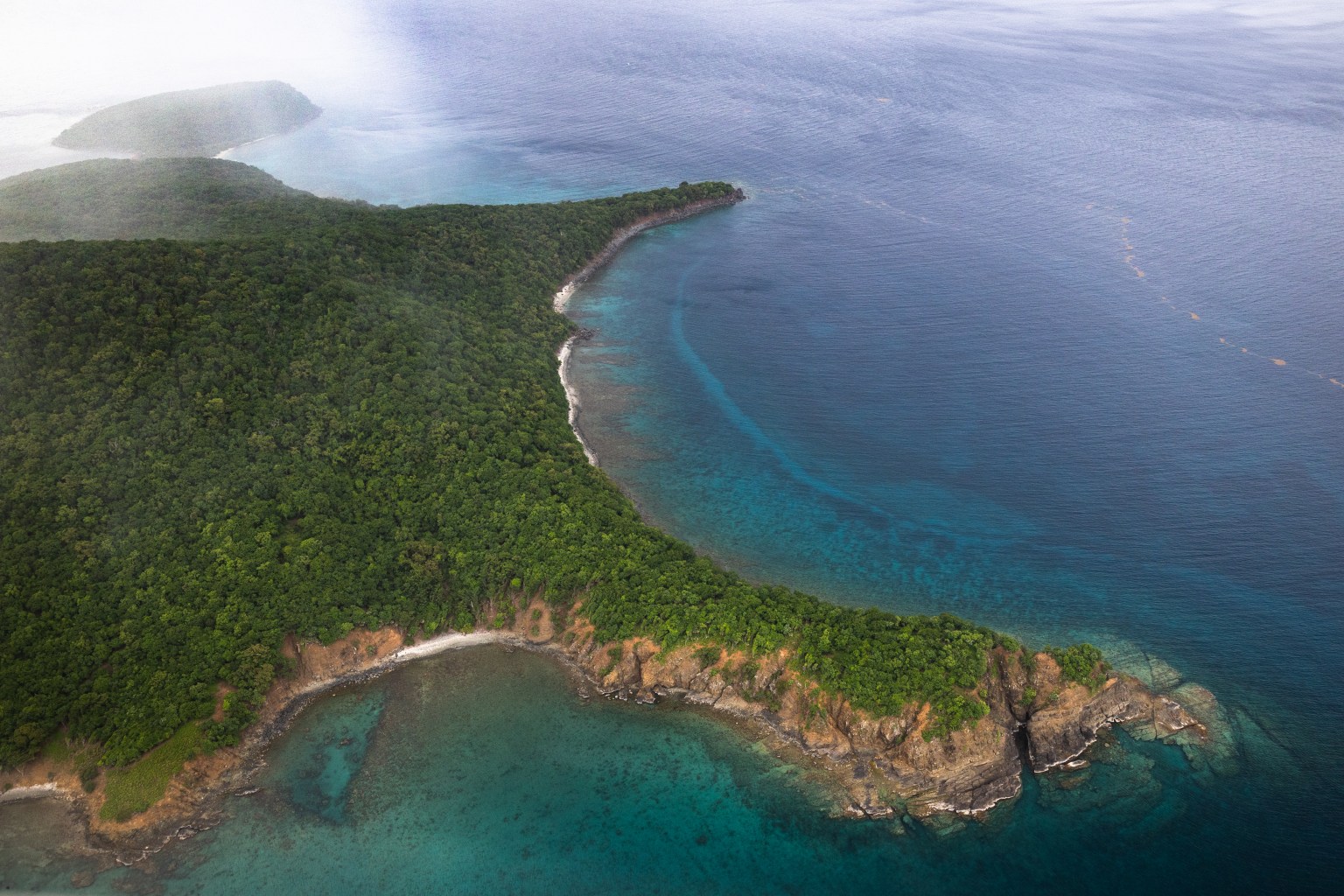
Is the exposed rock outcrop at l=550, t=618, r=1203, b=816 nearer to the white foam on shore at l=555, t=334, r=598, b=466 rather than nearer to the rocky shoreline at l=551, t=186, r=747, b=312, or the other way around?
the white foam on shore at l=555, t=334, r=598, b=466

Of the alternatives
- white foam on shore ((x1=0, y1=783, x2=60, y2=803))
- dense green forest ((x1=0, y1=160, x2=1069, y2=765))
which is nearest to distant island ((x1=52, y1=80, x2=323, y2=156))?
dense green forest ((x1=0, y1=160, x2=1069, y2=765))

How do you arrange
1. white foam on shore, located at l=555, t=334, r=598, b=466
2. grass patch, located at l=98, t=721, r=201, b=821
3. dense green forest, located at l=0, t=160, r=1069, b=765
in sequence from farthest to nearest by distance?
white foam on shore, located at l=555, t=334, r=598, b=466 < dense green forest, located at l=0, t=160, r=1069, b=765 < grass patch, located at l=98, t=721, r=201, b=821

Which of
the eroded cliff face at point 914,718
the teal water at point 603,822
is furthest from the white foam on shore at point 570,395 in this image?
the teal water at point 603,822

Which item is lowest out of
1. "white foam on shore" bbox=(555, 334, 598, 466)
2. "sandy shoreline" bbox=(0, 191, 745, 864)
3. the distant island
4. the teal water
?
the teal water

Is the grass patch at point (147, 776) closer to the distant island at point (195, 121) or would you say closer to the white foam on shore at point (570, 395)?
the white foam on shore at point (570, 395)

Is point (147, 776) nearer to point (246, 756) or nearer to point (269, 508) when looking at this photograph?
point (246, 756)

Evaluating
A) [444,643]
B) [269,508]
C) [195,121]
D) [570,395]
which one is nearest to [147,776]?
[444,643]
